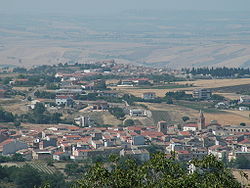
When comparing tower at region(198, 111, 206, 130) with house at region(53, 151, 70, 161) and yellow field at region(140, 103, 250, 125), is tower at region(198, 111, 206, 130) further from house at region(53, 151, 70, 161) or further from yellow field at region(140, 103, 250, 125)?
house at region(53, 151, 70, 161)

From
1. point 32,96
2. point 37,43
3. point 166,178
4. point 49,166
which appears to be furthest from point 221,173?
point 37,43

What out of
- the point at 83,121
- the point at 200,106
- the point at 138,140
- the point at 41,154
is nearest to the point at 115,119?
the point at 83,121

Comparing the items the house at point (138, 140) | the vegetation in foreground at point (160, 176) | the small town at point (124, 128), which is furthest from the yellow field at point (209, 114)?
the vegetation in foreground at point (160, 176)

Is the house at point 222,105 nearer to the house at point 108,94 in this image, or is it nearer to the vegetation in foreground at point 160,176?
the house at point 108,94

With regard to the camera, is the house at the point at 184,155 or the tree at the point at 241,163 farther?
the house at the point at 184,155

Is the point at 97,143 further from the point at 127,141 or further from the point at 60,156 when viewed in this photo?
the point at 60,156

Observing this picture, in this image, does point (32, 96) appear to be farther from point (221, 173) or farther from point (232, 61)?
point (232, 61)

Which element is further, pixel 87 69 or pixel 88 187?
pixel 87 69
